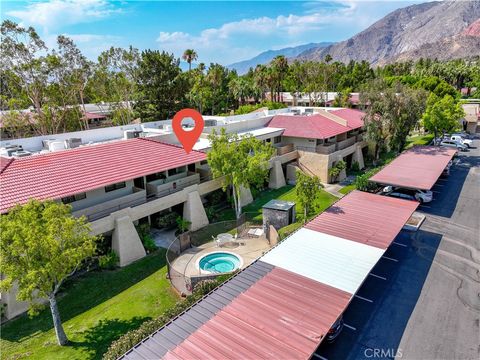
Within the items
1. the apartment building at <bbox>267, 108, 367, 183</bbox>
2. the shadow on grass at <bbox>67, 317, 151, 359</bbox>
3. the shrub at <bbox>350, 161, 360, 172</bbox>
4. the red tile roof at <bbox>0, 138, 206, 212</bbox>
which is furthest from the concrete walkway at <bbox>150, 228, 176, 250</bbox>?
the shrub at <bbox>350, 161, 360, 172</bbox>

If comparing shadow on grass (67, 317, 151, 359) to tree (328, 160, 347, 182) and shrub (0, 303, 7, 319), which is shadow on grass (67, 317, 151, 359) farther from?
tree (328, 160, 347, 182)

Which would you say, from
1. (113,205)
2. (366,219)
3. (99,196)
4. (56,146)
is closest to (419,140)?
(366,219)

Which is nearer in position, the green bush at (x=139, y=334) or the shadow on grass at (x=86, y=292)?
the green bush at (x=139, y=334)

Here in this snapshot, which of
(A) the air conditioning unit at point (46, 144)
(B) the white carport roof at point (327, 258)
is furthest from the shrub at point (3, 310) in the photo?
(A) the air conditioning unit at point (46, 144)

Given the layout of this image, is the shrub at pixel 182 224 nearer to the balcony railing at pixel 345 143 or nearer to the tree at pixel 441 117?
the balcony railing at pixel 345 143

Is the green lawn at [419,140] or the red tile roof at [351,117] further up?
the red tile roof at [351,117]

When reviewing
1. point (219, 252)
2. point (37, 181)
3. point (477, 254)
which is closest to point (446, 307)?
point (477, 254)

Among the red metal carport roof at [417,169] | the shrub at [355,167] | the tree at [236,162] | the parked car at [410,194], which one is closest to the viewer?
the tree at [236,162]
